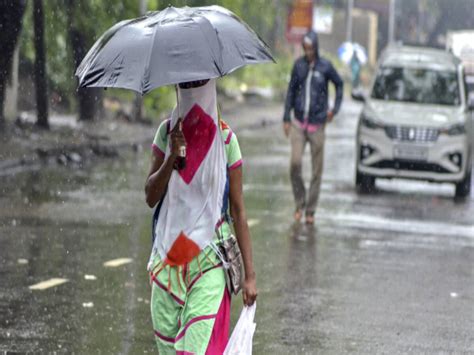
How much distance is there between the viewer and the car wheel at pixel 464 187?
18647 millimetres

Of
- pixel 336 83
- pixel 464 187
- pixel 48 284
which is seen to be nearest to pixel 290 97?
pixel 336 83

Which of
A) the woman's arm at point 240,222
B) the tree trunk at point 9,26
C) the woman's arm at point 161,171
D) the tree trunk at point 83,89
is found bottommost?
the tree trunk at point 83,89

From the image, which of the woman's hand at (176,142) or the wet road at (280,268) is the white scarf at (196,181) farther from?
the wet road at (280,268)

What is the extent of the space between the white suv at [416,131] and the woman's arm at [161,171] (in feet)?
Answer: 42.7

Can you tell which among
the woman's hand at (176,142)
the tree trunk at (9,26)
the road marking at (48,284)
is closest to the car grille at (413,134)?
the tree trunk at (9,26)

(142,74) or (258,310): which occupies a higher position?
(142,74)

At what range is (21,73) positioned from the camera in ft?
114

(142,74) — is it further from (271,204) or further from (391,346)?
(271,204)

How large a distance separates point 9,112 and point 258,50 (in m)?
19.9

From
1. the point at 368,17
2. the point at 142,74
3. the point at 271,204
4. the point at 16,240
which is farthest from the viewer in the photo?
the point at 368,17

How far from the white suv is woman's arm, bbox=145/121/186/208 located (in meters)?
13.0

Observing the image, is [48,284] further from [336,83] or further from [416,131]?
[416,131]

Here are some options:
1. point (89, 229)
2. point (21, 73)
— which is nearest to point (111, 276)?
point (89, 229)

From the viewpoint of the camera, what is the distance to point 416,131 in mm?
18484
